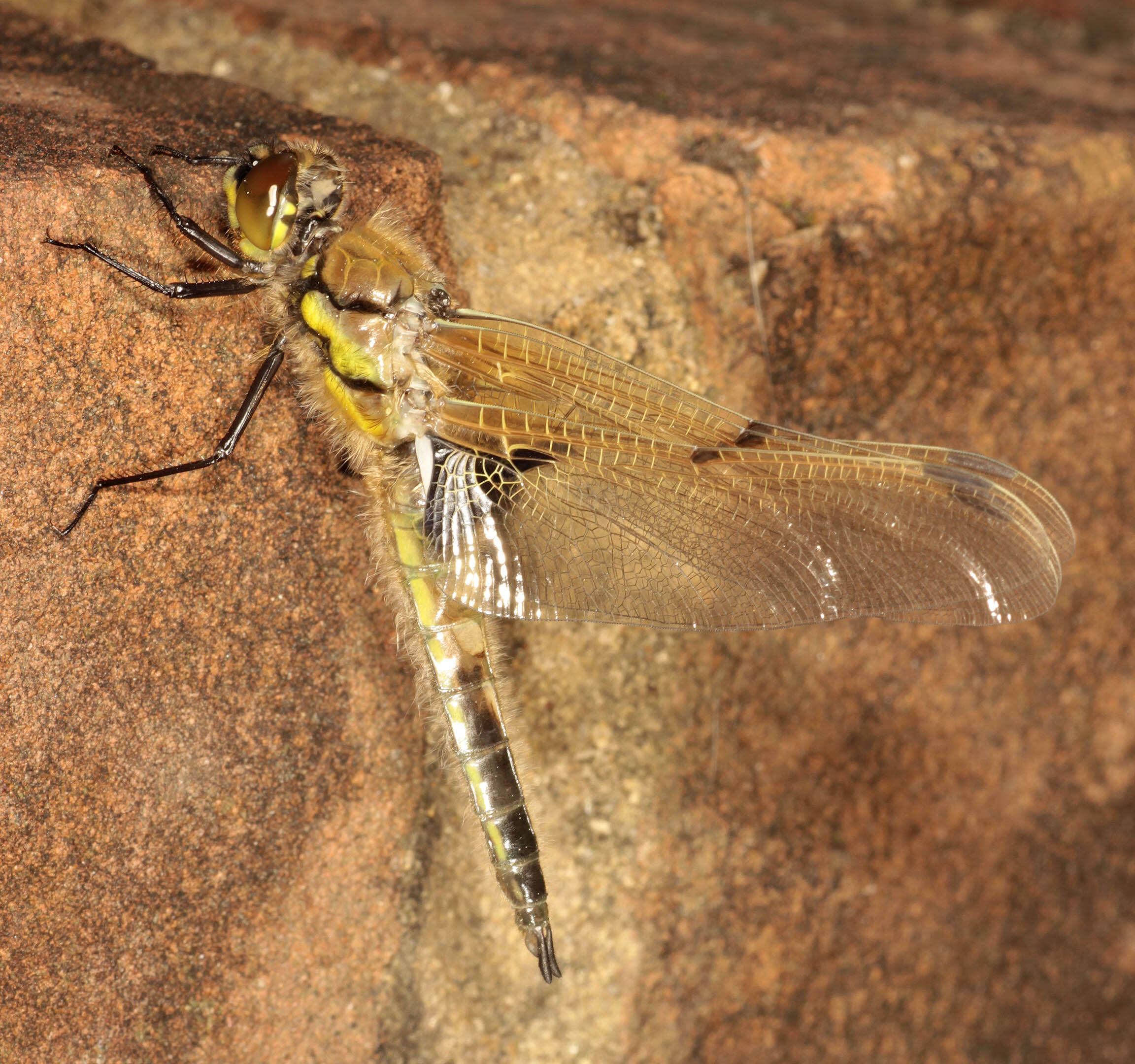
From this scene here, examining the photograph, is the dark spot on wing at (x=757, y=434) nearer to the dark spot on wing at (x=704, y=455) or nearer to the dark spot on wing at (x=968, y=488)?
the dark spot on wing at (x=704, y=455)

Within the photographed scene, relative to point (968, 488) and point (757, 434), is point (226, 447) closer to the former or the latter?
point (757, 434)

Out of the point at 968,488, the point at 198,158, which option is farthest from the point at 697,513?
the point at 198,158

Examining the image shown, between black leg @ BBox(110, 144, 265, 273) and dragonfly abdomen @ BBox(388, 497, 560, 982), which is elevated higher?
black leg @ BBox(110, 144, 265, 273)

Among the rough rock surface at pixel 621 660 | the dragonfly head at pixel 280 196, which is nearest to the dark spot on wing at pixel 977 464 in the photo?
the rough rock surface at pixel 621 660

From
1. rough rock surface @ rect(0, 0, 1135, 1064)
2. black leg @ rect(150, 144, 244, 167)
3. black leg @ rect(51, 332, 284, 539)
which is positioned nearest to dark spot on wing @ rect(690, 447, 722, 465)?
rough rock surface @ rect(0, 0, 1135, 1064)

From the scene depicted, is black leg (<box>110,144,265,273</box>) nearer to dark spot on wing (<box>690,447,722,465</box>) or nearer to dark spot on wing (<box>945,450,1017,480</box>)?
dark spot on wing (<box>690,447,722,465</box>)

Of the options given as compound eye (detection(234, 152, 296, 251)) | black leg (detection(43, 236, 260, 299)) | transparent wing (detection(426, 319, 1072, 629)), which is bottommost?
transparent wing (detection(426, 319, 1072, 629))

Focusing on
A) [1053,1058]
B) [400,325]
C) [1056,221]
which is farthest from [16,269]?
[1053,1058]
